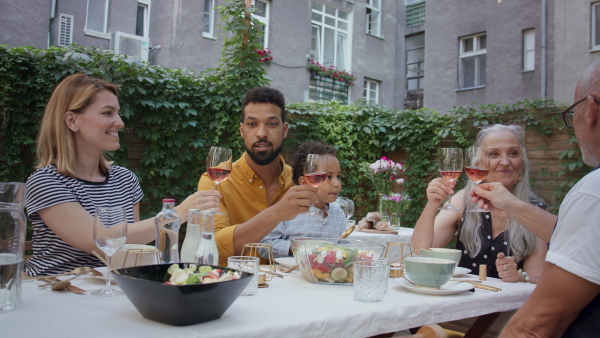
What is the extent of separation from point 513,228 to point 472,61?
11.3 meters

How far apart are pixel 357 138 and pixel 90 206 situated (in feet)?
15.8

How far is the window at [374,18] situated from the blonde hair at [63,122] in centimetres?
1337

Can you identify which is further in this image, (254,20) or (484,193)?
(254,20)

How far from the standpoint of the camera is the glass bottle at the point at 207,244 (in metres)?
1.49

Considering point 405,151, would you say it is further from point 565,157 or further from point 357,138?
point 565,157

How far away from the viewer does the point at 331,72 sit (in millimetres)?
12625

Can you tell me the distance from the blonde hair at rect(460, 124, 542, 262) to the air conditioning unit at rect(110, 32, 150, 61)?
353 inches

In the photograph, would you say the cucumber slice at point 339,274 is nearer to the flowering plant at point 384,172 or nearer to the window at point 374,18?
the flowering plant at point 384,172

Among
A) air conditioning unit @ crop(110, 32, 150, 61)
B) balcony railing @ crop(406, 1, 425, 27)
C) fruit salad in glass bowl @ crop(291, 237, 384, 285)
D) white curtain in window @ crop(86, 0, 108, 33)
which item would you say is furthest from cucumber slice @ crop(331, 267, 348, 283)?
balcony railing @ crop(406, 1, 425, 27)

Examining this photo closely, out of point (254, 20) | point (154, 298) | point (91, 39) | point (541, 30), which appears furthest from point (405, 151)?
point (91, 39)

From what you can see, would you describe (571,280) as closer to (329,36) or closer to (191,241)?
(191,241)

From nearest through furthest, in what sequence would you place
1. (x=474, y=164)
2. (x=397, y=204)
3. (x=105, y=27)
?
(x=474, y=164) → (x=397, y=204) → (x=105, y=27)

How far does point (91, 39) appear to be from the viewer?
33.6ft

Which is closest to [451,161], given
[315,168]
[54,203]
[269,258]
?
[315,168]
